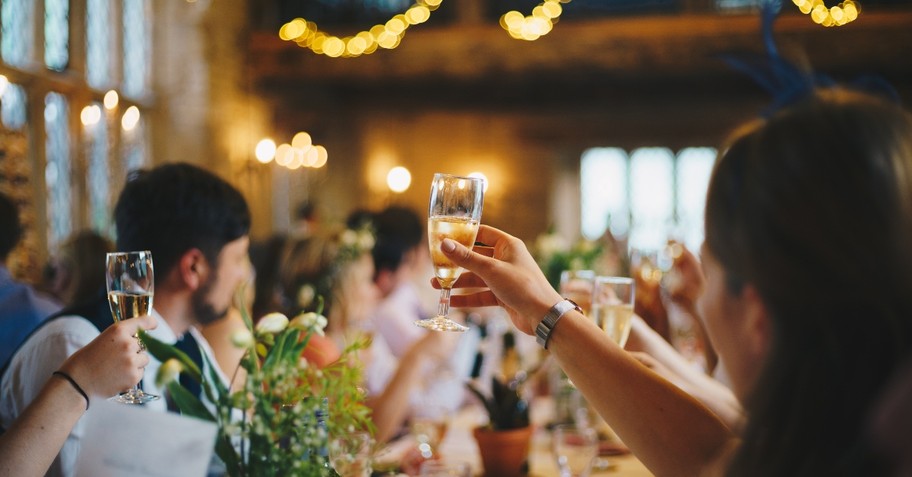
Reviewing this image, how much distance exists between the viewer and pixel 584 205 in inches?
401

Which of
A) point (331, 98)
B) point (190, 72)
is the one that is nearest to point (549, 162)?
point (331, 98)

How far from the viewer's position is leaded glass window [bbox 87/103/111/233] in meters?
6.68

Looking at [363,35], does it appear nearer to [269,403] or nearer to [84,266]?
[84,266]

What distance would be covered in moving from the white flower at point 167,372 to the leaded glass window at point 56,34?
19.5 ft

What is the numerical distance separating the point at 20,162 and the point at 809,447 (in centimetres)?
563

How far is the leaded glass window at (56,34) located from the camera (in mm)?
6121

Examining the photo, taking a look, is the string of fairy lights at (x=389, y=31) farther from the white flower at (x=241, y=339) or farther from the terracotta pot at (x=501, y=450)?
the white flower at (x=241, y=339)

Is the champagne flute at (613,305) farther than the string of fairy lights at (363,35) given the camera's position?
No

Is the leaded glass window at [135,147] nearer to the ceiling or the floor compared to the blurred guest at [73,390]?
nearer to the ceiling

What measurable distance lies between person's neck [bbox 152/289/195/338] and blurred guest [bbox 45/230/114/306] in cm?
116

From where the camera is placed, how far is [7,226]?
10.9ft

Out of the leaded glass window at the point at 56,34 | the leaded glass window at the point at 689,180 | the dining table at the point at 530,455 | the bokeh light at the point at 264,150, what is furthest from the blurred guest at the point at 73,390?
the leaded glass window at the point at 689,180

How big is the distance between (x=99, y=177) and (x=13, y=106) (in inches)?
49.1

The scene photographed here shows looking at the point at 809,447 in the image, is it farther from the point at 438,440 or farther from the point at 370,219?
the point at 370,219
